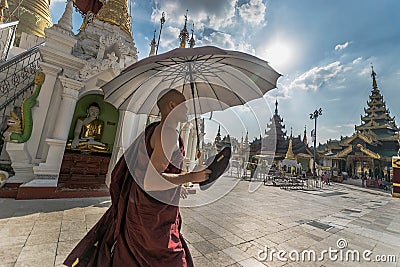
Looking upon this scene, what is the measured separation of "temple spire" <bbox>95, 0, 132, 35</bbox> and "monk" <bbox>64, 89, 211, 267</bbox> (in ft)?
25.2

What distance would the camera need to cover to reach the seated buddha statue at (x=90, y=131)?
6.23 m

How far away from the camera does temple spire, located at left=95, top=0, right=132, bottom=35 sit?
728 centimetres

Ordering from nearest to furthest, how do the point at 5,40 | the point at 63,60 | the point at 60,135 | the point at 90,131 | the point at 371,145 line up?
the point at 60,135
the point at 63,60
the point at 90,131
the point at 5,40
the point at 371,145

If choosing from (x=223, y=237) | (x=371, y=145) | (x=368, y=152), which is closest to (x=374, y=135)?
(x=371, y=145)

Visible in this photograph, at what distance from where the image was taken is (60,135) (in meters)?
4.66

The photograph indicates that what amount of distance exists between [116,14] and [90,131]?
482 centimetres

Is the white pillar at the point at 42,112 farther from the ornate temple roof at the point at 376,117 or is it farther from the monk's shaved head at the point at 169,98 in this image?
the ornate temple roof at the point at 376,117

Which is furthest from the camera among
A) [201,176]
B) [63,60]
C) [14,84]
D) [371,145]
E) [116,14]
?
[371,145]

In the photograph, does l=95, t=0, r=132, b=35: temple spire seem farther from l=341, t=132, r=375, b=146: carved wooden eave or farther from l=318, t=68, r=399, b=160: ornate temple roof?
l=341, t=132, r=375, b=146: carved wooden eave

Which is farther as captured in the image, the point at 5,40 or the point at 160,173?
the point at 5,40

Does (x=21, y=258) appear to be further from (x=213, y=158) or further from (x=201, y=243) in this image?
(x=213, y=158)

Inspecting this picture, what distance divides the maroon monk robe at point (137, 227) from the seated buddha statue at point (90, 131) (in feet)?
17.3

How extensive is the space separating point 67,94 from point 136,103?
3.25 metres

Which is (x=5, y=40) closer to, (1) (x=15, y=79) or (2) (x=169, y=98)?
(1) (x=15, y=79)
